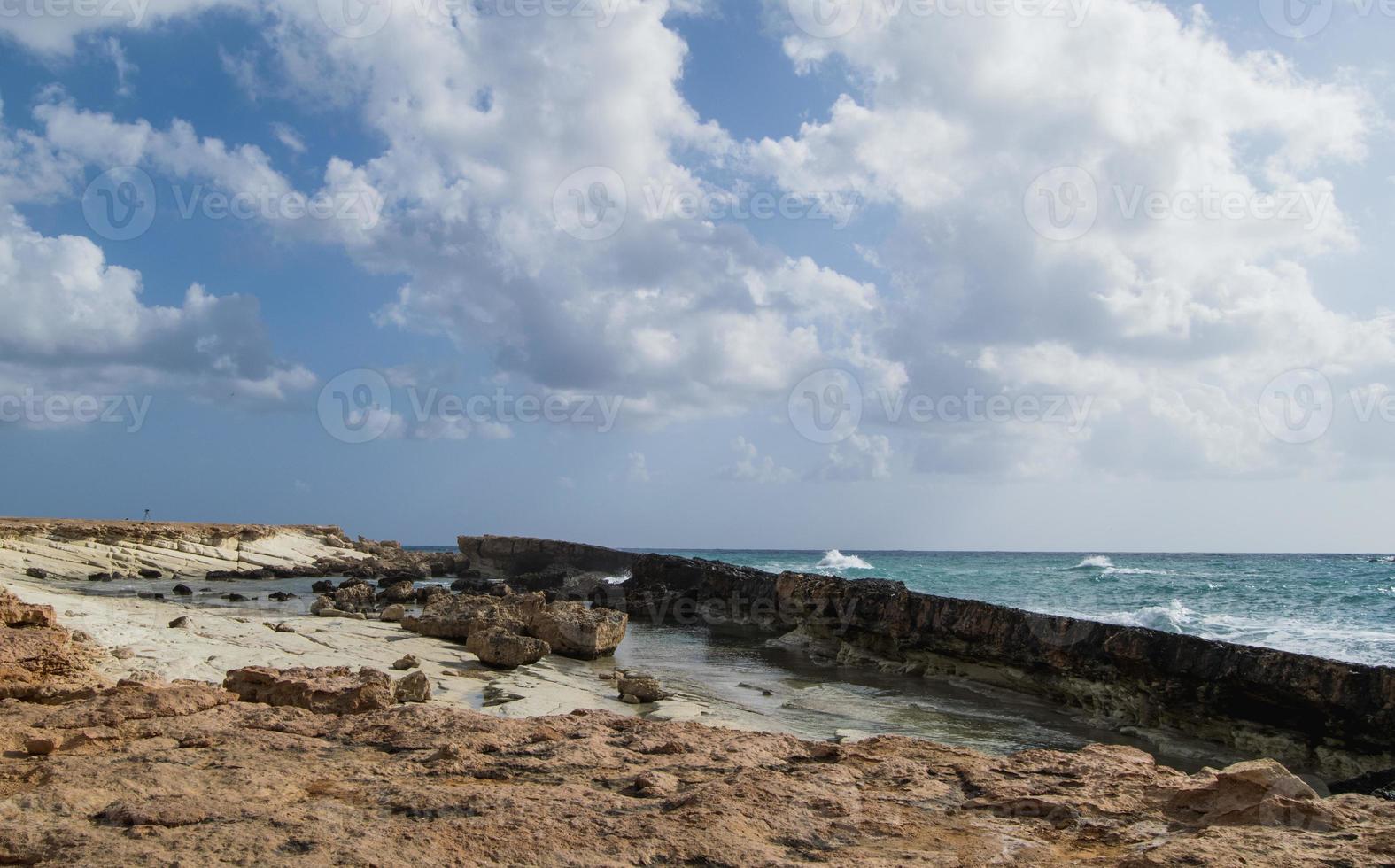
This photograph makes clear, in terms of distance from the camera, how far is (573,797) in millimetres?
4082

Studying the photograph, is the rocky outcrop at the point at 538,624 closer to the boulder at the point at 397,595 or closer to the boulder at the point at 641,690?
the boulder at the point at 641,690

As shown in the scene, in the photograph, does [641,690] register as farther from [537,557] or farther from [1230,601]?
[537,557]

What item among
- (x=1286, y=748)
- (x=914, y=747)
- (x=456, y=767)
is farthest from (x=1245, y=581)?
(x=456, y=767)

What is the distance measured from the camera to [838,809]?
13.5 ft

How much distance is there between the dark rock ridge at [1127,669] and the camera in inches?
385

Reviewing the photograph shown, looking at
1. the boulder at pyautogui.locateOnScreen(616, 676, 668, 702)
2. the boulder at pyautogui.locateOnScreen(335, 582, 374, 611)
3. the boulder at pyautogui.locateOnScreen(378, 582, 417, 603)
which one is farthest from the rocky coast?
the boulder at pyautogui.locateOnScreen(378, 582, 417, 603)

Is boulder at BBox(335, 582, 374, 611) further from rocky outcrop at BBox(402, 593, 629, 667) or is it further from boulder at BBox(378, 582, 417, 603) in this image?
rocky outcrop at BBox(402, 593, 629, 667)

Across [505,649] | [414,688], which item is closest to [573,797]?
[414,688]

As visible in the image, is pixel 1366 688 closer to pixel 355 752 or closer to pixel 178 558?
pixel 355 752

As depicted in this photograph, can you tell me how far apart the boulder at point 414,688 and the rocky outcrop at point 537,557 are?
1328 inches

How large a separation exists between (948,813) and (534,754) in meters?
2.42

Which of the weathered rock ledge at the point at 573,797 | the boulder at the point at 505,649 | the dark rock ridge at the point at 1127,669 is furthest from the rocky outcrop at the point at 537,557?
the weathered rock ledge at the point at 573,797

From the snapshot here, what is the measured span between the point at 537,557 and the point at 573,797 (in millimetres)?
46341

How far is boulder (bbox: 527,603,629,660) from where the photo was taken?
591 inches
